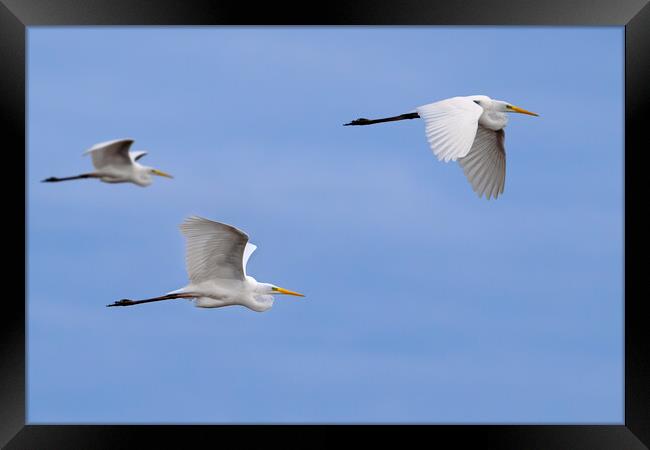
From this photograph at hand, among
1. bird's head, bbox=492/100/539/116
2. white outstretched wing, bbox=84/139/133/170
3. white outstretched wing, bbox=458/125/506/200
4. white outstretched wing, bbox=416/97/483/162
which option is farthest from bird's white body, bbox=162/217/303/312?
bird's head, bbox=492/100/539/116

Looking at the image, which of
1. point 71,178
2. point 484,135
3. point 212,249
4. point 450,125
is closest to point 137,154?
point 71,178

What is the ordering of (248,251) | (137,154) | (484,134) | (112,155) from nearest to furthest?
1. (112,155)
2. (137,154)
3. (248,251)
4. (484,134)

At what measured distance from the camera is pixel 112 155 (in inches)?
163

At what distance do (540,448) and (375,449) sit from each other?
2.23 feet

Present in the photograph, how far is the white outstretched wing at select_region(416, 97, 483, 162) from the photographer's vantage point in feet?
13.9

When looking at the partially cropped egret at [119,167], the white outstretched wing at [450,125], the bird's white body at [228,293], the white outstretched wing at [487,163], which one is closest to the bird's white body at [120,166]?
the partially cropped egret at [119,167]

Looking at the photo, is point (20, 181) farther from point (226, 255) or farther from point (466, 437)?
point (466, 437)

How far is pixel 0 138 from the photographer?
4734 mm

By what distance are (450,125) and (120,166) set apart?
1181 mm

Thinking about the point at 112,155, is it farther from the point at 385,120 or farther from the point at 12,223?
the point at 385,120

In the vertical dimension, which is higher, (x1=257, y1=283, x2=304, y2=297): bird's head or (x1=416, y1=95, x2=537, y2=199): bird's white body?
(x1=416, y1=95, x2=537, y2=199): bird's white body

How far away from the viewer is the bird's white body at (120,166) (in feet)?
13.5

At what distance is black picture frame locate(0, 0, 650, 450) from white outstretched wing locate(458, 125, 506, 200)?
507 millimetres

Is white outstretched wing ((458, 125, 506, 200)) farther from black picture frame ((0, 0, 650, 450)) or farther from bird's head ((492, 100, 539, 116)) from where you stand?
black picture frame ((0, 0, 650, 450))
